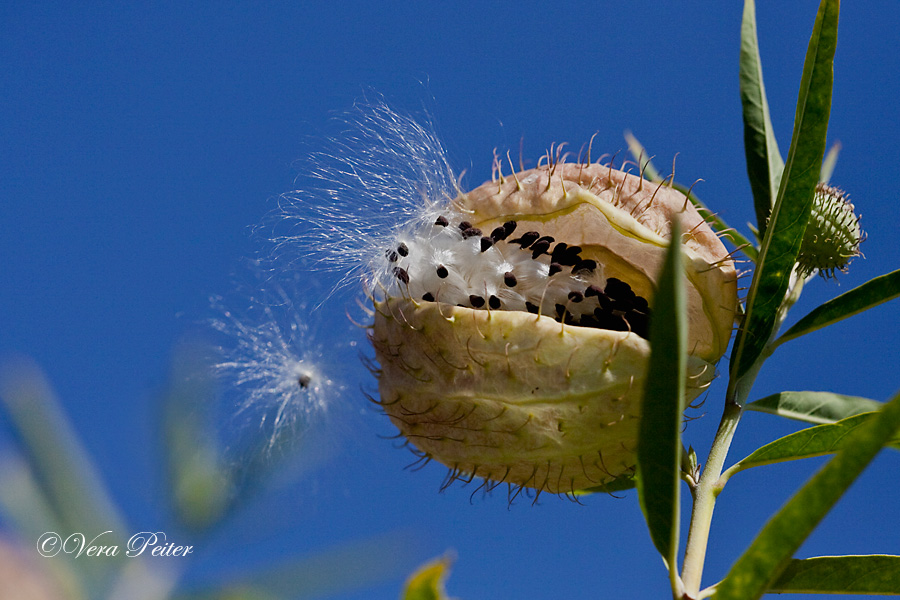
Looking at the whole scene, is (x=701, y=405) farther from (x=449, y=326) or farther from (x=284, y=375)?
(x=284, y=375)

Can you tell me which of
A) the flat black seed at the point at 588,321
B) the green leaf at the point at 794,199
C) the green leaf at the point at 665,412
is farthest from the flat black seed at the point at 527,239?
the green leaf at the point at 665,412

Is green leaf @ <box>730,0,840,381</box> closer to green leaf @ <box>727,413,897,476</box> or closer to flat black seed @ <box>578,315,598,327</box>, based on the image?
green leaf @ <box>727,413,897,476</box>

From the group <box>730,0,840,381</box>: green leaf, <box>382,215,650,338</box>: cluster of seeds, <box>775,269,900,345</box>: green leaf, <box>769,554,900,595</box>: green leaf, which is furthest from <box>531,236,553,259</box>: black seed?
<box>769,554,900,595</box>: green leaf

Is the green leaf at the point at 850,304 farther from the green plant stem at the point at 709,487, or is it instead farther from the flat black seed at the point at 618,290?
the flat black seed at the point at 618,290

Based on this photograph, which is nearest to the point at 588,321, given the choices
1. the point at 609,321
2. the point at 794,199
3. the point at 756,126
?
the point at 609,321

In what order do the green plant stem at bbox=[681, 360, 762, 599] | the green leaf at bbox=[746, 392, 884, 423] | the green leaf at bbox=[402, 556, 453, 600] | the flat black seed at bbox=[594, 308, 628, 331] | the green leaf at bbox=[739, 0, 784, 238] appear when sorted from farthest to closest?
the green leaf at bbox=[739, 0, 784, 238] → the green leaf at bbox=[746, 392, 884, 423] → the flat black seed at bbox=[594, 308, 628, 331] → the green plant stem at bbox=[681, 360, 762, 599] → the green leaf at bbox=[402, 556, 453, 600]

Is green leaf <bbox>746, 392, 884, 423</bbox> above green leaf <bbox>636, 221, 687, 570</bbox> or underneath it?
above

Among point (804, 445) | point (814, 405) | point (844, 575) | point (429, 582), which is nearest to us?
point (429, 582)

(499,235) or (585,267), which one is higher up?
(499,235)

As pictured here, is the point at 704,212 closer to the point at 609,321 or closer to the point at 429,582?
the point at 609,321
